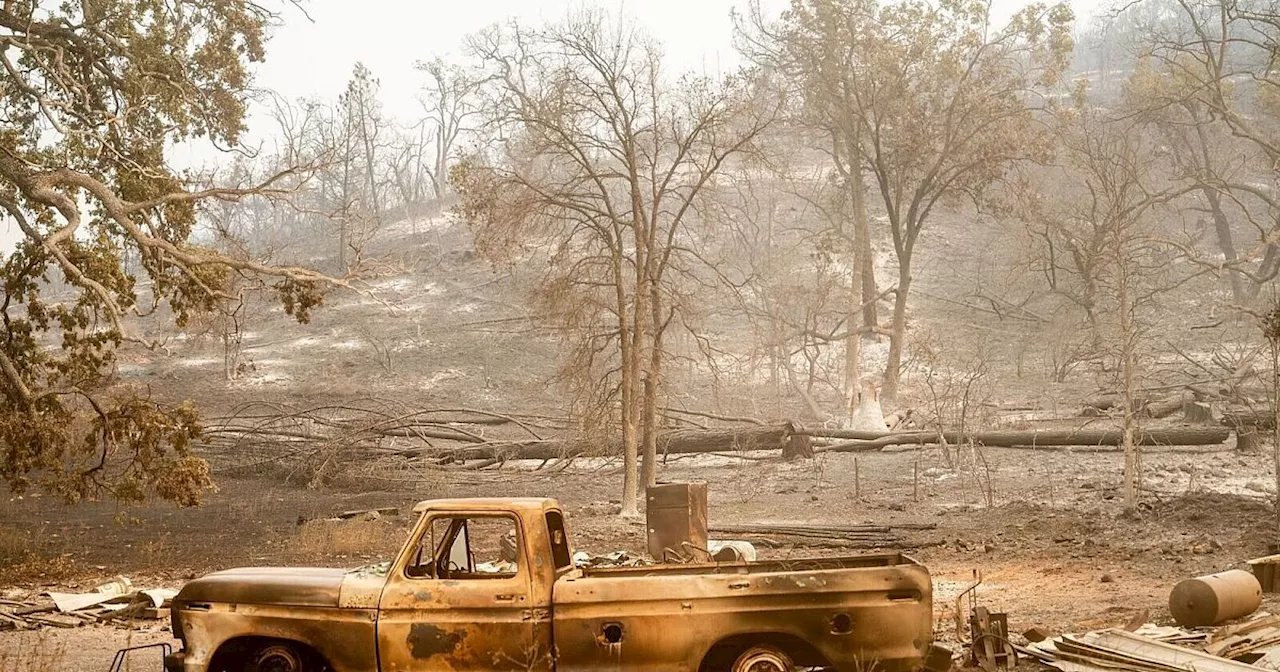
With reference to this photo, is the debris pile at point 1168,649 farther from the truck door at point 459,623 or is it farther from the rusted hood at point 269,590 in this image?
the rusted hood at point 269,590

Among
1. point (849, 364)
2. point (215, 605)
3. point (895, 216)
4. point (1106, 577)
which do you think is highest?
point (895, 216)

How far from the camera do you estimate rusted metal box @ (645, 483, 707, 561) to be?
12820 mm

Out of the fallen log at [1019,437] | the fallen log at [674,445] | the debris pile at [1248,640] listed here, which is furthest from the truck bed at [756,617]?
the fallen log at [674,445]

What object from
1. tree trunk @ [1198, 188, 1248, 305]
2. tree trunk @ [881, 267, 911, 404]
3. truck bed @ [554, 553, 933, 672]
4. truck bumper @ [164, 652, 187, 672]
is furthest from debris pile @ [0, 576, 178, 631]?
tree trunk @ [1198, 188, 1248, 305]

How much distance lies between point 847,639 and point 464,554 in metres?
2.65

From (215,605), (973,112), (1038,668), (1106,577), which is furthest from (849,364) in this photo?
(215,605)

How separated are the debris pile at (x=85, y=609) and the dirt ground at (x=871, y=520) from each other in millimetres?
404

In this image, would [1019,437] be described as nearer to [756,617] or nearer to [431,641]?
[756,617]

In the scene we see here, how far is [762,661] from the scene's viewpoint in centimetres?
739

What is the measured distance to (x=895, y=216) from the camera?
1451 inches

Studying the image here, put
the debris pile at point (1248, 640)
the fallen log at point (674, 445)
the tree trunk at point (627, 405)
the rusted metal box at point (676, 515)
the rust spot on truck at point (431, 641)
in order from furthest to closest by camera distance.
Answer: the fallen log at point (674, 445), the tree trunk at point (627, 405), the rusted metal box at point (676, 515), the debris pile at point (1248, 640), the rust spot on truck at point (431, 641)

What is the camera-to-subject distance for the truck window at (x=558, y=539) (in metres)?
7.91

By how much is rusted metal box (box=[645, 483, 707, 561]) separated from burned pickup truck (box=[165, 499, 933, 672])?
5.20 m

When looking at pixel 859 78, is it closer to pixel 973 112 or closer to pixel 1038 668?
pixel 973 112
